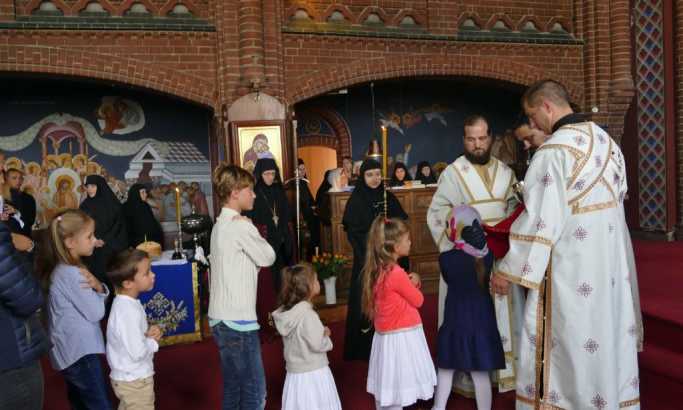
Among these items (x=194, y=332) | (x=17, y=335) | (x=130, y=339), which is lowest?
(x=194, y=332)

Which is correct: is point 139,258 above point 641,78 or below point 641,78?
below

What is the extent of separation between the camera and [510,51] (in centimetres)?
981

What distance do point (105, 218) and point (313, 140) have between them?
213 inches

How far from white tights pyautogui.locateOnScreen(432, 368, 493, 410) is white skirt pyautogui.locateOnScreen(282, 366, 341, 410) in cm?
71

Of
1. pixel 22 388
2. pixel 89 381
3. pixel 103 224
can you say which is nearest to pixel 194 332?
pixel 103 224

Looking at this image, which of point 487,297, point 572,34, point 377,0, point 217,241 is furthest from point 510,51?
point 217,241

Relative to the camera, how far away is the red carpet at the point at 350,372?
4.30 m

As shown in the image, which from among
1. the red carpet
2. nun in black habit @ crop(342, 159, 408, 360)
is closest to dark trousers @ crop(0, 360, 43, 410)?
the red carpet

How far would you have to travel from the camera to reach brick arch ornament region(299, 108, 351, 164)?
11437 mm

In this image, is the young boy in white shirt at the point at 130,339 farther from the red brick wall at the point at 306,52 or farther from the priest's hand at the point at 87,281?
the red brick wall at the point at 306,52

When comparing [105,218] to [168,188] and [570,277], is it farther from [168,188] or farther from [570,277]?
[570,277]

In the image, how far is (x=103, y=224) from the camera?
670 centimetres

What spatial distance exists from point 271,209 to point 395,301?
2761 mm

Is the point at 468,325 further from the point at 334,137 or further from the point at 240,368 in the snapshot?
the point at 334,137
